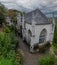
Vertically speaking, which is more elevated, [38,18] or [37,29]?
[38,18]

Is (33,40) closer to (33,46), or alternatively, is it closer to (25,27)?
(33,46)

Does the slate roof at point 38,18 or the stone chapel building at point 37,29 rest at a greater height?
the slate roof at point 38,18

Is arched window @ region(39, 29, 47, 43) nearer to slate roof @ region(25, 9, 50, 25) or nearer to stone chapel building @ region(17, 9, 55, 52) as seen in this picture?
stone chapel building @ region(17, 9, 55, 52)

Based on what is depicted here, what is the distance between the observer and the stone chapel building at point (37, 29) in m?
33.3

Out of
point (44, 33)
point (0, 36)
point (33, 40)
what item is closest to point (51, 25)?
point (44, 33)

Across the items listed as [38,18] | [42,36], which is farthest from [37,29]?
[38,18]

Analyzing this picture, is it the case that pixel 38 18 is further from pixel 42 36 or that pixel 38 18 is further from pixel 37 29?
pixel 42 36

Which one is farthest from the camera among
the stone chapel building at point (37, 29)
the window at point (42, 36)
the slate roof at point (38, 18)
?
the window at point (42, 36)

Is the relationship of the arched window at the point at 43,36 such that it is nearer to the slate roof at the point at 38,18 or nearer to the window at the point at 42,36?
the window at the point at 42,36

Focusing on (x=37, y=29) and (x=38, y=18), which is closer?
(x=37, y=29)

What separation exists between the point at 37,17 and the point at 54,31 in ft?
20.4

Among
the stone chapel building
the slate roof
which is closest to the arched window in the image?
the stone chapel building

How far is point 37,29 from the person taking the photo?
33594 mm

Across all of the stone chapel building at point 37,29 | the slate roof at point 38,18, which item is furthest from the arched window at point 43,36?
the slate roof at point 38,18
